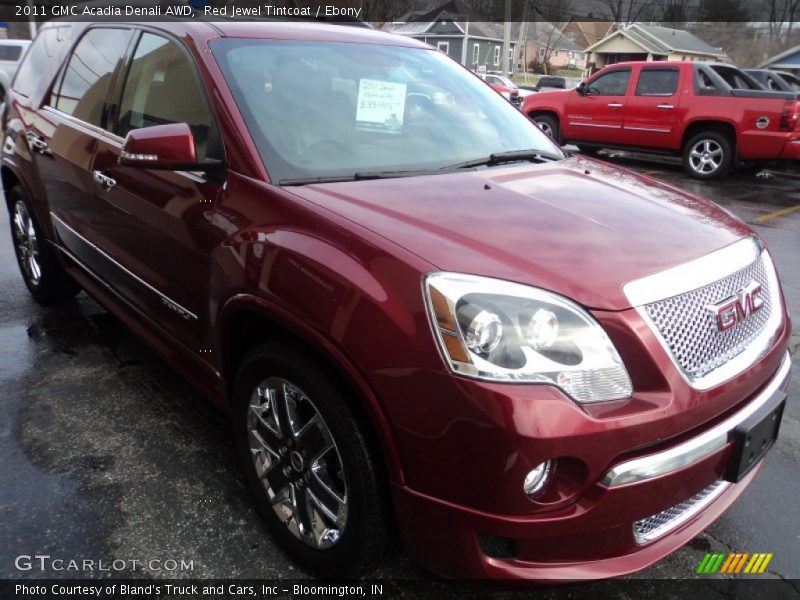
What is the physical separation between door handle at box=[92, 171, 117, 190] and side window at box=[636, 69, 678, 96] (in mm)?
9966

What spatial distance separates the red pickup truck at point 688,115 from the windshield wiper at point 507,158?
27.3ft

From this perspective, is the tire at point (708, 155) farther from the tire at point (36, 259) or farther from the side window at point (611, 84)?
the tire at point (36, 259)

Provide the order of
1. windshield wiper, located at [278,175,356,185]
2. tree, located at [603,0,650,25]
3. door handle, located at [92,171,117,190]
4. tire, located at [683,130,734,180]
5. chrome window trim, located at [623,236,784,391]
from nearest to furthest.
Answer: chrome window trim, located at [623,236,784,391] → windshield wiper, located at [278,175,356,185] → door handle, located at [92,171,117,190] → tire, located at [683,130,734,180] → tree, located at [603,0,650,25]

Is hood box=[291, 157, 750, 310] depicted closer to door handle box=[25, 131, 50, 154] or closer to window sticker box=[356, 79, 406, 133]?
window sticker box=[356, 79, 406, 133]

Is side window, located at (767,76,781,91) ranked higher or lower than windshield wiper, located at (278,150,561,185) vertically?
higher

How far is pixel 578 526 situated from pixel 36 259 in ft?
13.2

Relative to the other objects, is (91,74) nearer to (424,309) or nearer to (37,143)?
(37,143)

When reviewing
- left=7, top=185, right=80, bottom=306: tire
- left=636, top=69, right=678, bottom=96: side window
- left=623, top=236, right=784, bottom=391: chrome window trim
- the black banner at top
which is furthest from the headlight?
the black banner at top

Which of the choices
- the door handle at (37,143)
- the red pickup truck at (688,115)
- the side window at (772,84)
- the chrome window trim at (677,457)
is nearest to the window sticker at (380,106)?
the chrome window trim at (677,457)

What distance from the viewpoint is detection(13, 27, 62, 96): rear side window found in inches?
157

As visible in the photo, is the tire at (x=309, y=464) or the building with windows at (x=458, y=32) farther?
the building with windows at (x=458, y=32)

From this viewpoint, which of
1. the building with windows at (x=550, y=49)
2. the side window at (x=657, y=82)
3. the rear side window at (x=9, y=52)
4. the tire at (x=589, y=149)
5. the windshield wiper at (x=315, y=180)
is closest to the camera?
the windshield wiper at (x=315, y=180)

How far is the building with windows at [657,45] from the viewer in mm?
50875

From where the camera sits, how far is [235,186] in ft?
7.40
